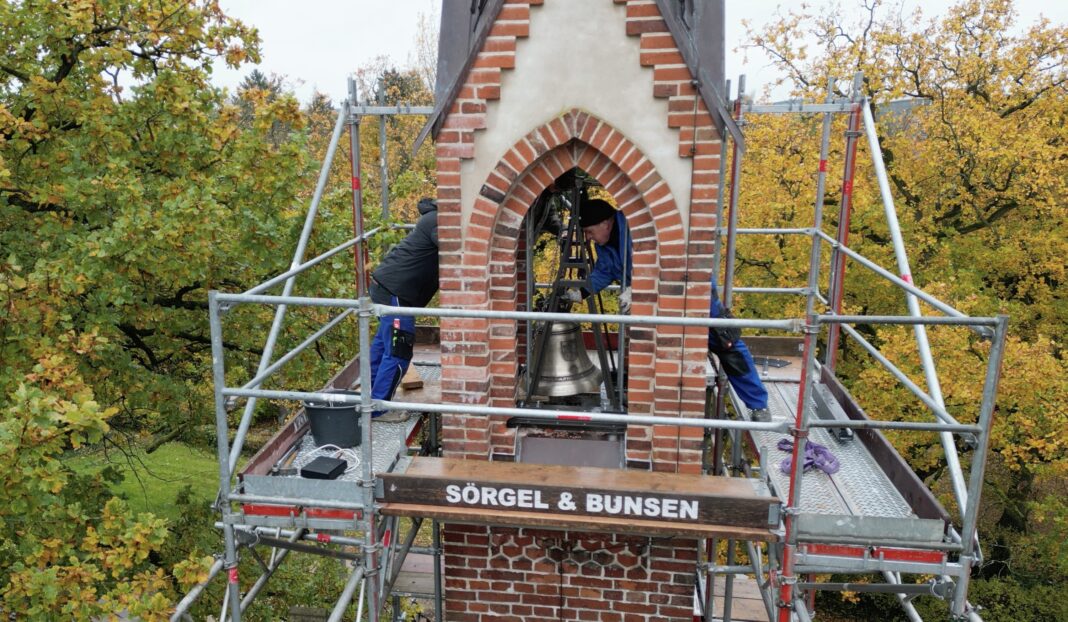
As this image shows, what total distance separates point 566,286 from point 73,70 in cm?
762

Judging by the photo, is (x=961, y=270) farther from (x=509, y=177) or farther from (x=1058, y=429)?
(x=509, y=177)

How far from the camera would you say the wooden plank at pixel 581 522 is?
5004mm

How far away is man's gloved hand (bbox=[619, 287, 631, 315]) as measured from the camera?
637cm

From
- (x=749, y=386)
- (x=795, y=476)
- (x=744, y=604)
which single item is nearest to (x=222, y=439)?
(x=795, y=476)

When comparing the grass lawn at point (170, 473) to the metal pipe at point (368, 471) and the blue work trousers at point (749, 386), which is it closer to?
the metal pipe at point (368, 471)

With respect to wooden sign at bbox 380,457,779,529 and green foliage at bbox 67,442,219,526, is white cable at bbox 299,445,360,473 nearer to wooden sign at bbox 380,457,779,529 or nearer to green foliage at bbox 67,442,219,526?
wooden sign at bbox 380,457,779,529

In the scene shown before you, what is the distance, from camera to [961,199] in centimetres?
1727

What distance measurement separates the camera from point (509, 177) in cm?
565

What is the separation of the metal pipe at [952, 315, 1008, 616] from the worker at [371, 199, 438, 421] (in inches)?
172

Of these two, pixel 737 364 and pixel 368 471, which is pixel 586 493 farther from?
pixel 737 364

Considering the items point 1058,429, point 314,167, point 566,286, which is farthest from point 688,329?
point 1058,429

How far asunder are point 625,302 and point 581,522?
81.1 inches

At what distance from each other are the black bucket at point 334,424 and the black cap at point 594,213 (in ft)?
7.85

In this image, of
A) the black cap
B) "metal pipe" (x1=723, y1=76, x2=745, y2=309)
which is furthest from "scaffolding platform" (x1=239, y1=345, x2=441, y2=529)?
"metal pipe" (x1=723, y1=76, x2=745, y2=309)
